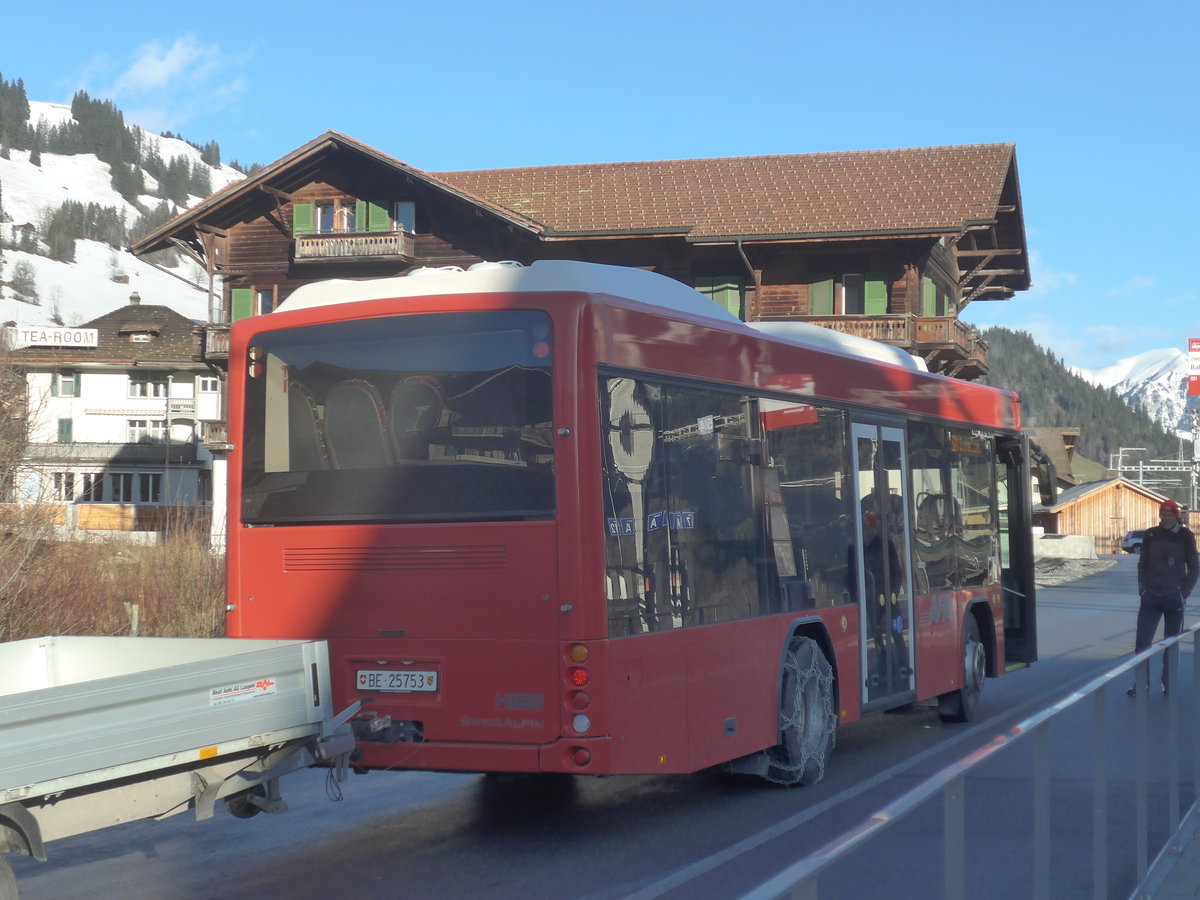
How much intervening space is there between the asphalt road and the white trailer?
67cm

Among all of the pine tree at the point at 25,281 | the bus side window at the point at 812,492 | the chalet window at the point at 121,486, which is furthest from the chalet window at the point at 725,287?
the pine tree at the point at 25,281

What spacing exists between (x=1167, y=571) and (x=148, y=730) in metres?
11.0

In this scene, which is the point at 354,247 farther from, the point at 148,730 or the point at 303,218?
the point at 148,730

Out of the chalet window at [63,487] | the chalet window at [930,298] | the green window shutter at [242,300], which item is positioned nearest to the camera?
the chalet window at [63,487]

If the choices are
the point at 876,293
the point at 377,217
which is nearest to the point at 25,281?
the point at 377,217

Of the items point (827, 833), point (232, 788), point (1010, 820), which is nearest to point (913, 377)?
point (827, 833)

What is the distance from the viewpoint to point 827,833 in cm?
783

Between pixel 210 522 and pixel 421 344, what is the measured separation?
35.4ft

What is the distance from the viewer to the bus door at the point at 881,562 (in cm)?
1043

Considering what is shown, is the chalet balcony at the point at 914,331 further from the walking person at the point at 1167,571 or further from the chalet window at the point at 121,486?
the chalet window at the point at 121,486

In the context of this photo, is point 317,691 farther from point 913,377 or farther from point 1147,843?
point 913,377

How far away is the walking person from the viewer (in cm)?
1388

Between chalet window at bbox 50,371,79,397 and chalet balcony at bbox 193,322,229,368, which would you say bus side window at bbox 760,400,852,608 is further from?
chalet window at bbox 50,371,79,397

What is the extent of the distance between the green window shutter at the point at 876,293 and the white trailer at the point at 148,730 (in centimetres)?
3685
